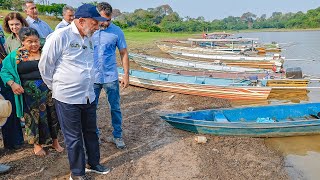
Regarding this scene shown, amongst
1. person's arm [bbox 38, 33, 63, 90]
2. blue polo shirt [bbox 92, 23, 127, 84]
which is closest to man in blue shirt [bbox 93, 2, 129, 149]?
blue polo shirt [bbox 92, 23, 127, 84]

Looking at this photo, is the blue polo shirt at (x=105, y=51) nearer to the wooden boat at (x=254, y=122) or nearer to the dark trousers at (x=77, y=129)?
the dark trousers at (x=77, y=129)

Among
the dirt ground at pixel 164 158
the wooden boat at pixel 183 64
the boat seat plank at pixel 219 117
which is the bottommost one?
the dirt ground at pixel 164 158

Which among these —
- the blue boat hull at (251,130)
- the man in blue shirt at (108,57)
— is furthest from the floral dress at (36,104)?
the blue boat hull at (251,130)

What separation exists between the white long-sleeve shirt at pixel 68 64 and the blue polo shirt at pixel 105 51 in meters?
1.05

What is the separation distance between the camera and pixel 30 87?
4262 mm

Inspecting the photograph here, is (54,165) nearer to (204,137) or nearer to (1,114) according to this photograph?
(1,114)

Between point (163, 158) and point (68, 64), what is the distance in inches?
93.0

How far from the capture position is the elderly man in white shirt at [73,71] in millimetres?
3359

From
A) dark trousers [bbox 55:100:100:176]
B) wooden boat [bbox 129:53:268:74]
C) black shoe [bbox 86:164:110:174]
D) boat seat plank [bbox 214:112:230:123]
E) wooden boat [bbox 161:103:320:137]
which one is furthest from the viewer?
wooden boat [bbox 129:53:268:74]

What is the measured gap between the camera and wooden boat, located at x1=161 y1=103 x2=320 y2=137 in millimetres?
6148

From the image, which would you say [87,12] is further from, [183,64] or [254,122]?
[183,64]

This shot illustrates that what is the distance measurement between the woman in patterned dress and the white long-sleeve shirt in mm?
804

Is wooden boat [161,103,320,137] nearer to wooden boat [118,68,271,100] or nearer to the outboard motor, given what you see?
wooden boat [118,68,271,100]

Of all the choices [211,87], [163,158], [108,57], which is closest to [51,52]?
[108,57]
